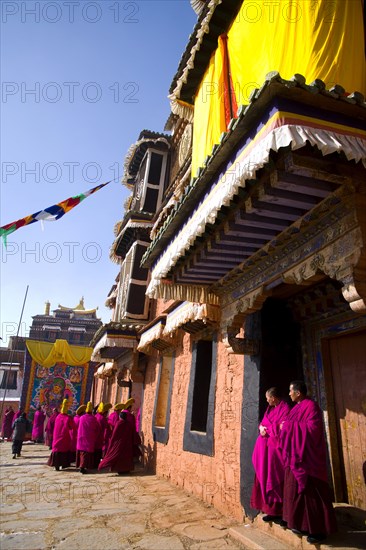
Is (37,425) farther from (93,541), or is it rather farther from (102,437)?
(93,541)

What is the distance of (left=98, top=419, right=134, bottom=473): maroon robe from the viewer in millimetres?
8047

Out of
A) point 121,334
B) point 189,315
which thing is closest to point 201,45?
point 189,315

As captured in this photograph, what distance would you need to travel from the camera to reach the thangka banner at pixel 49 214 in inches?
330

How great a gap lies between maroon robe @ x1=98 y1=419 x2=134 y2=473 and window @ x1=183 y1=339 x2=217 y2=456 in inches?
90.4

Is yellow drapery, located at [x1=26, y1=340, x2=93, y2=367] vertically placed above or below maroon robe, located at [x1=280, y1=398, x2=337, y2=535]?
above

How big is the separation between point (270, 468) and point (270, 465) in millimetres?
27

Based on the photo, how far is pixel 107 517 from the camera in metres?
4.55

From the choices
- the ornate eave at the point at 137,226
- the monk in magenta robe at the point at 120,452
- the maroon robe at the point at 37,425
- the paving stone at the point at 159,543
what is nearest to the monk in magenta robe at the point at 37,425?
the maroon robe at the point at 37,425

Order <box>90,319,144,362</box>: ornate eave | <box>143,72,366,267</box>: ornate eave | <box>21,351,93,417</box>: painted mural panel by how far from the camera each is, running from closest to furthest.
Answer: <box>143,72,366,267</box>: ornate eave < <box>90,319,144,362</box>: ornate eave < <box>21,351,93,417</box>: painted mural panel

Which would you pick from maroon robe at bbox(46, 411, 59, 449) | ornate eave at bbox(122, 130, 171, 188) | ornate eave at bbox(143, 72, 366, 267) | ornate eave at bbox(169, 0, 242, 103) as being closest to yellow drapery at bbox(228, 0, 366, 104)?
ornate eave at bbox(143, 72, 366, 267)

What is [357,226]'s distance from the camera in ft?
9.78

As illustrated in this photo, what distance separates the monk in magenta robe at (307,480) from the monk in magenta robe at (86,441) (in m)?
6.46

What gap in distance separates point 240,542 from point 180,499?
2177mm

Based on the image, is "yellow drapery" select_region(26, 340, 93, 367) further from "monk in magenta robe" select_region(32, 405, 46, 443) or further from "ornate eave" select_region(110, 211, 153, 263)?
"ornate eave" select_region(110, 211, 153, 263)
